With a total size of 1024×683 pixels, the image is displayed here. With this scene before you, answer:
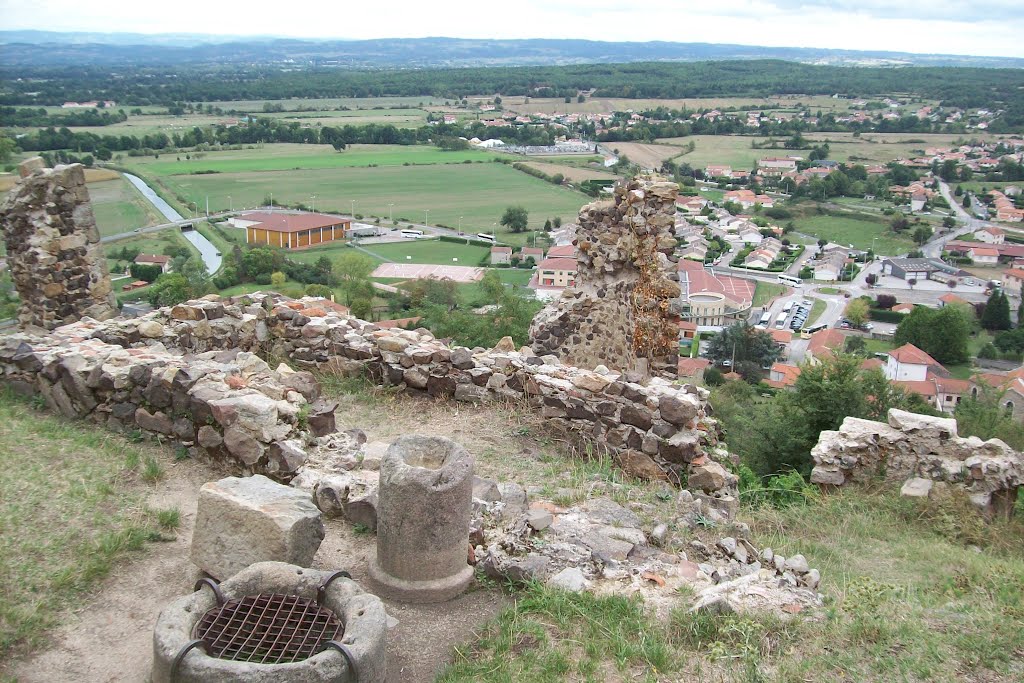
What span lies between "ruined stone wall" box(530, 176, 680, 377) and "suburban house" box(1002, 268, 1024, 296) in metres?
37.7

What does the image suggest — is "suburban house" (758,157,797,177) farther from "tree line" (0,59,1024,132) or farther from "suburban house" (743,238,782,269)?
"tree line" (0,59,1024,132)

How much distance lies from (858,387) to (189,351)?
923cm

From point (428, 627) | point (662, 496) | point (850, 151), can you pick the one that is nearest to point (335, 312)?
point (662, 496)

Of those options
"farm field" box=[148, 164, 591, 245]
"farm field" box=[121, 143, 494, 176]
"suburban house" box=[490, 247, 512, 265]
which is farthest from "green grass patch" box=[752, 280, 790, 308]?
"farm field" box=[121, 143, 494, 176]

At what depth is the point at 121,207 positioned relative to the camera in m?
28.0

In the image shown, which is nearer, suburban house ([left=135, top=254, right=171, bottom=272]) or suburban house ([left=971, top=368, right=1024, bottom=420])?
suburban house ([left=971, top=368, right=1024, bottom=420])

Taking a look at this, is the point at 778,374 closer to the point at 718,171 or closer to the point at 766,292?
the point at 766,292

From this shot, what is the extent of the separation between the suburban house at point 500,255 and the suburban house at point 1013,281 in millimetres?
26496

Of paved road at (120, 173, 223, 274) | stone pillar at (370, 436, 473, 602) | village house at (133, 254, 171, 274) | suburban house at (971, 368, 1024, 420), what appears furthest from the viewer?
paved road at (120, 173, 223, 274)

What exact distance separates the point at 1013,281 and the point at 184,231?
136ft

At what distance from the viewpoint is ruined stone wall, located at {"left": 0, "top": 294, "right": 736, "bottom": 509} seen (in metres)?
7.37

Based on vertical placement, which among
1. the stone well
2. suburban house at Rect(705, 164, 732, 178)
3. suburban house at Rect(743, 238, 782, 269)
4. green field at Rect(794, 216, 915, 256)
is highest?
the stone well

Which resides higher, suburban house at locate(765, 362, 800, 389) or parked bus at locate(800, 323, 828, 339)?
Result: suburban house at locate(765, 362, 800, 389)

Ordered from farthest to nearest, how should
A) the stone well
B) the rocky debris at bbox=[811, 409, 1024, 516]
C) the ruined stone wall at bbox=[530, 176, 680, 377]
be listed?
1. the ruined stone wall at bbox=[530, 176, 680, 377]
2. the rocky debris at bbox=[811, 409, 1024, 516]
3. the stone well
